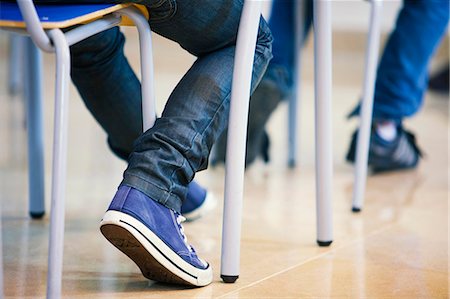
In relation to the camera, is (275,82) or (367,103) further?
(275,82)

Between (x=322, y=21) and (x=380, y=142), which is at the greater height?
(x=322, y=21)

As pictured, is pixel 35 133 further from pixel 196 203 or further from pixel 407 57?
pixel 407 57

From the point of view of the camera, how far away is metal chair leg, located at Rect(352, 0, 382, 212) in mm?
1812

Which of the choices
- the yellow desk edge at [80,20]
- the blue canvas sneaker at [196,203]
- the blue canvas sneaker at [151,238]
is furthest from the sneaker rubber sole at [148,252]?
the blue canvas sneaker at [196,203]

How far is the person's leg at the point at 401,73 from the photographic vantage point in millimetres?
2240

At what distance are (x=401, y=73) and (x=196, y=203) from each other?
2.62 feet

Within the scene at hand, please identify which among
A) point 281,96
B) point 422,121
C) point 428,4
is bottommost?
point 422,121

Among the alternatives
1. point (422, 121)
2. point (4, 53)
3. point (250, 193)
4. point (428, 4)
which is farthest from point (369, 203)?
point (4, 53)

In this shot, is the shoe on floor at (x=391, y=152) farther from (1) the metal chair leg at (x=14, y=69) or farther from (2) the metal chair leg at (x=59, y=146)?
(1) the metal chair leg at (x=14, y=69)

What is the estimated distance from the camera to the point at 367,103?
73.2 inches

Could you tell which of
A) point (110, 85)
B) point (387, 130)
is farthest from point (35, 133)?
point (387, 130)

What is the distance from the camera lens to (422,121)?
3.15 meters

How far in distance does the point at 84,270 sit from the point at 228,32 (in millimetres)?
464

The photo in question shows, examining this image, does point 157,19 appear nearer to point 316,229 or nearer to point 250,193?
point 316,229
